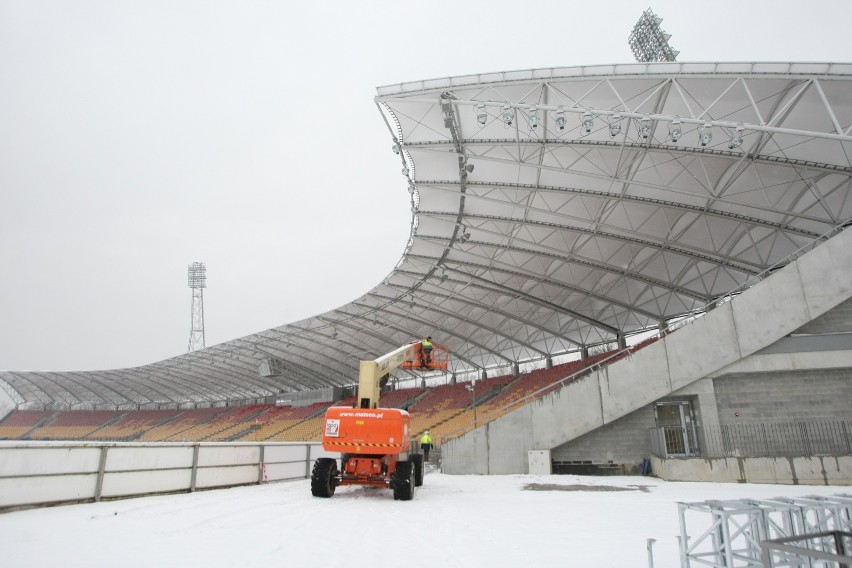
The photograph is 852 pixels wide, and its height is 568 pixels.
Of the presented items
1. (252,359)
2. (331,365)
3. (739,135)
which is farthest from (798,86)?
(252,359)

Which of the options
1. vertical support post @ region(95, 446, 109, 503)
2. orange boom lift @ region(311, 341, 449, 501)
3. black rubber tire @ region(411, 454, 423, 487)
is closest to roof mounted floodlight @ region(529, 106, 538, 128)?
orange boom lift @ region(311, 341, 449, 501)

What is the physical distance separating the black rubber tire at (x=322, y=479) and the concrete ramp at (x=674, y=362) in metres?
9.51

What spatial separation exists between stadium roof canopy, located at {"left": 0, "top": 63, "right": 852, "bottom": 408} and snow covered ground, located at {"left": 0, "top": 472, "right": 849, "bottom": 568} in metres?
10.8

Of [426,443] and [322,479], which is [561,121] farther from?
[426,443]

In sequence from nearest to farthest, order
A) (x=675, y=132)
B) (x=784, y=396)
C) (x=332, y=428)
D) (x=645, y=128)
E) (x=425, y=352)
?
(x=332, y=428) → (x=675, y=132) → (x=645, y=128) → (x=784, y=396) → (x=425, y=352)

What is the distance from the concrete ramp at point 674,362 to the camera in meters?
16.7

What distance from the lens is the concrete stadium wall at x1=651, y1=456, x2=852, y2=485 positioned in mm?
14812

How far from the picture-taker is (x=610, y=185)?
789 inches

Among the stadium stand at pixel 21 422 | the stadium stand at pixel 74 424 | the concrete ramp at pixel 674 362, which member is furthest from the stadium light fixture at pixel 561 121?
the stadium stand at pixel 21 422

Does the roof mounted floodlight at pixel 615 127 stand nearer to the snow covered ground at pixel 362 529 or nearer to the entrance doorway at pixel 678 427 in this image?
the entrance doorway at pixel 678 427

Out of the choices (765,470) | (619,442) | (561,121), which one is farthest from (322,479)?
(765,470)

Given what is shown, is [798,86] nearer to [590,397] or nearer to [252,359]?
[590,397]

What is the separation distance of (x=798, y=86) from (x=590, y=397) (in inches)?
483

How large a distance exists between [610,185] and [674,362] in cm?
738
